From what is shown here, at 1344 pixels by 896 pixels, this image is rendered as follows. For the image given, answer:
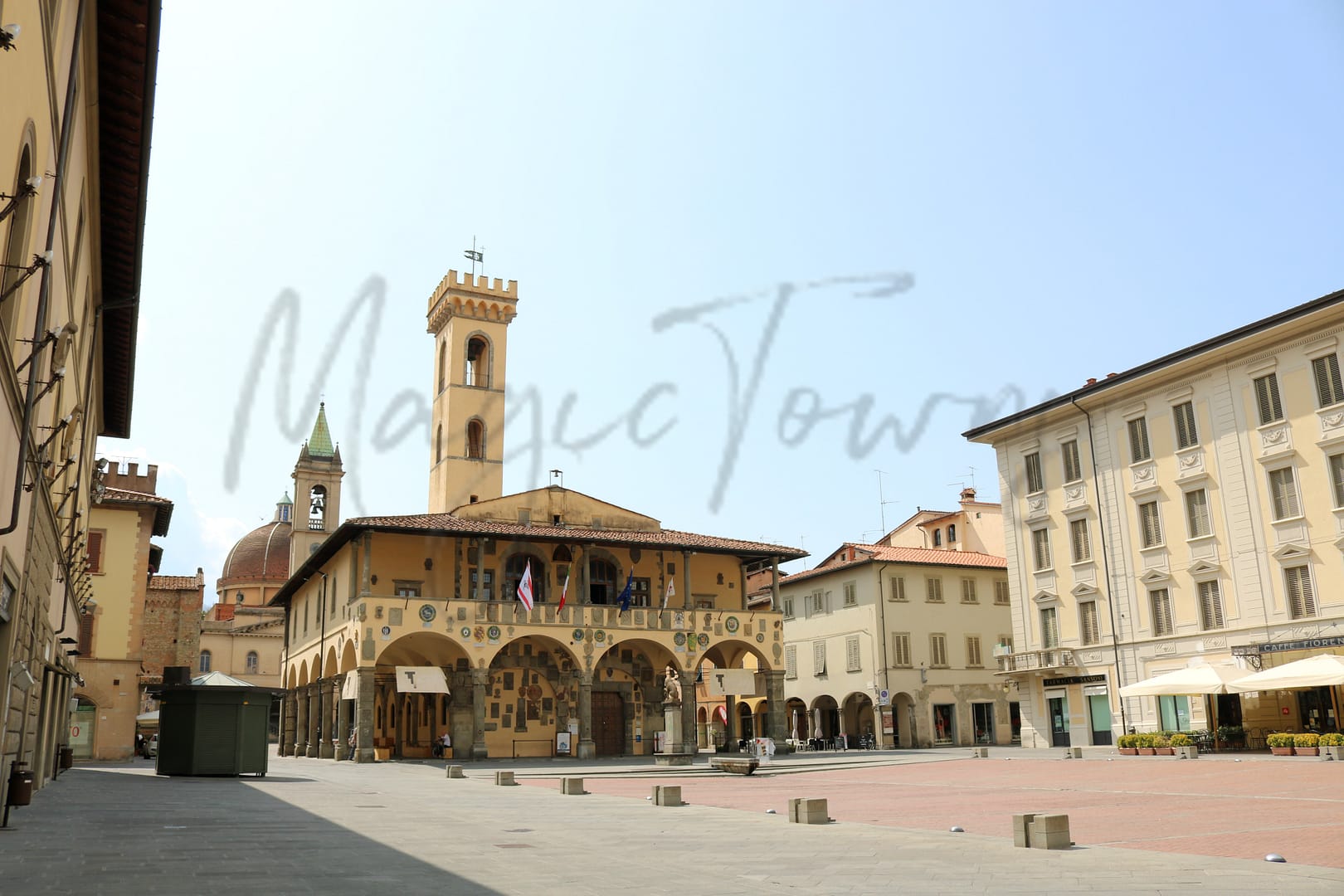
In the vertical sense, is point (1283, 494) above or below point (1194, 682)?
above

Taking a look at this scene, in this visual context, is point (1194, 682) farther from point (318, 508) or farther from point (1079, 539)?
point (318, 508)

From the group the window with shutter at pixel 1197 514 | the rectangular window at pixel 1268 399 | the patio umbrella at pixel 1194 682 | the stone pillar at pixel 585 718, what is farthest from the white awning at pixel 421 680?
the rectangular window at pixel 1268 399

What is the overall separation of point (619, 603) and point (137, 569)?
16748 millimetres

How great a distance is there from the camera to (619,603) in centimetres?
3809

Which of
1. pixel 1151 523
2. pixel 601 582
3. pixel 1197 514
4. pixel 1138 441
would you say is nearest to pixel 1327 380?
pixel 1197 514

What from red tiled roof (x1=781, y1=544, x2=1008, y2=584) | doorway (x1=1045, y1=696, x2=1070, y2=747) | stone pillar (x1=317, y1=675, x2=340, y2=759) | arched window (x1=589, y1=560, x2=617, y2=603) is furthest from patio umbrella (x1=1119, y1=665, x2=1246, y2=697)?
stone pillar (x1=317, y1=675, x2=340, y2=759)

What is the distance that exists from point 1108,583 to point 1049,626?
129 inches

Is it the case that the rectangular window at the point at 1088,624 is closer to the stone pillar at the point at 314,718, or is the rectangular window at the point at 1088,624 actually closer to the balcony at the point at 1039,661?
the balcony at the point at 1039,661

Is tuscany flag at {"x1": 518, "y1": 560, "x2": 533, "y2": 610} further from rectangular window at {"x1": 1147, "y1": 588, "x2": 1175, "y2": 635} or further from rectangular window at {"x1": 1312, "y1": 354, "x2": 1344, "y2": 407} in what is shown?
rectangular window at {"x1": 1312, "y1": 354, "x2": 1344, "y2": 407}

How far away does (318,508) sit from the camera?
8212cm

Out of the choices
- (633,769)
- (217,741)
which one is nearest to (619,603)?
(633,769)

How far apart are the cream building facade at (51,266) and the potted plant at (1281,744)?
88.5ft

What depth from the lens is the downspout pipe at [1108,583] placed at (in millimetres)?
35688

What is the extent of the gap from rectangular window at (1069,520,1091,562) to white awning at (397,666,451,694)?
2161cm
